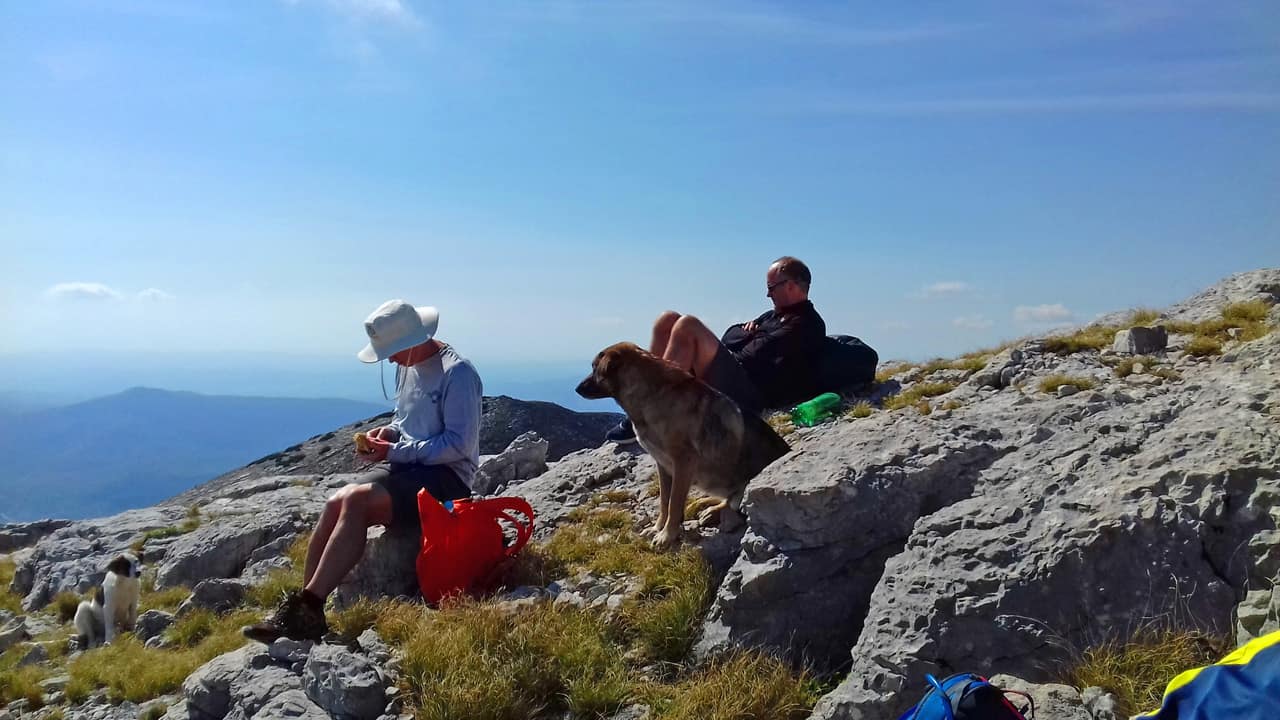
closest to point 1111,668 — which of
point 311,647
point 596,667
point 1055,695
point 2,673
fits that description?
point 1055,695

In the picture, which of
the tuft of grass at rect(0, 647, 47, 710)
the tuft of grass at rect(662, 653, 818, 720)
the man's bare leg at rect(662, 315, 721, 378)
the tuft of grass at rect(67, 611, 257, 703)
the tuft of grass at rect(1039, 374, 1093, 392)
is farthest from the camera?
the man's bare leg at rect(662, 315, 721, 378)

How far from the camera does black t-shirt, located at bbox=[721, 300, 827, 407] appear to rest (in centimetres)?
988

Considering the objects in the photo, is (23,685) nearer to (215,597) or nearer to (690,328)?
(215,597)

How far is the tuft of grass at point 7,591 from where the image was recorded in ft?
39.0

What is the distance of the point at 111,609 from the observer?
9180mm

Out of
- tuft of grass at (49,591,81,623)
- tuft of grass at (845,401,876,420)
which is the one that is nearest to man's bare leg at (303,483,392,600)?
tuft of grass at (845,401,876,420)

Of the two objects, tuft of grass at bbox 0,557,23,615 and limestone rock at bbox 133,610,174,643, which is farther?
tuft of grass at bbox 0,557,23,615

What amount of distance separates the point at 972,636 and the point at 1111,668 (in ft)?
2.02

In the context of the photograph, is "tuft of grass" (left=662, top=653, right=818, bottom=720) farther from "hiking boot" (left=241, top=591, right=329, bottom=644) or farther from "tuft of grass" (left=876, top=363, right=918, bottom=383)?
"tuft of grass" (left=876, top=363, right=918, bottom=383)

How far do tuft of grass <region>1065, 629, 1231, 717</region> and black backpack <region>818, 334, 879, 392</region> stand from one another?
7057 millimetres

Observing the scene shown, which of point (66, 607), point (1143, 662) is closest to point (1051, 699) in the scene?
point (1143, 662)

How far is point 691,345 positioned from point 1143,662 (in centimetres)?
564

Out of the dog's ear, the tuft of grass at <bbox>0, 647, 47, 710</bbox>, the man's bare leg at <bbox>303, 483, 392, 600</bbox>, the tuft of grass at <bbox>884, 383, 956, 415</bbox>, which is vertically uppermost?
the tuft of grass at <bbox>884, 383, 956, 415</bbox>

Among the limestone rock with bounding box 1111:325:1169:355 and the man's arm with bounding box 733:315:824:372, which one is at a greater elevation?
the man's arm with bounding box 733:315:824:372
